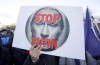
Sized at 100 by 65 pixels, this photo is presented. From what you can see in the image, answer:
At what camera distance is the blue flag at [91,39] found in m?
2.19

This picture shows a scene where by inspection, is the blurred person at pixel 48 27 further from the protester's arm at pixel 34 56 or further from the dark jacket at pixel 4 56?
the dark jacket at pixel 4 56

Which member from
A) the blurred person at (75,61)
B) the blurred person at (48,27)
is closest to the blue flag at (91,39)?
the blurred person at (75,61)

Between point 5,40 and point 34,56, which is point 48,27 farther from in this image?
point 5,40

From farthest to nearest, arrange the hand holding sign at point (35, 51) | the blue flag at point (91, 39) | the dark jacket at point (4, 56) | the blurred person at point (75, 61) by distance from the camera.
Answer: the blue flag at point (91, 39) < the dark jacket at point (4, 56) < the blurred person at point (75, 61) < the hand holding sign at point (35, 51)

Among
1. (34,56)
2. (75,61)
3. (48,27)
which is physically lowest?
(75,61)

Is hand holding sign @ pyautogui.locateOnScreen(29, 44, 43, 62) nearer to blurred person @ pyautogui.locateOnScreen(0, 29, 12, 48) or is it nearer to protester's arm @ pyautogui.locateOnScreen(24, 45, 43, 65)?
protester's arm @ pyautogui.locateOnScreen(24, 45, 43, 65)

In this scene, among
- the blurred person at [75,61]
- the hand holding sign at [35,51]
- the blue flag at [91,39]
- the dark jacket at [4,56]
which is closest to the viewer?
the hand holding sign at [35,51]

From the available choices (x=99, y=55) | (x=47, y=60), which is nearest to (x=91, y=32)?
(x=99, y=55)

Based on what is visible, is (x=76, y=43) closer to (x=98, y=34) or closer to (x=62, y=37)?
(x=62, y=37)

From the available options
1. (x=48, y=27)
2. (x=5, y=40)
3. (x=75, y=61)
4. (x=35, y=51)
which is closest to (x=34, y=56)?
(x=35, y=51)

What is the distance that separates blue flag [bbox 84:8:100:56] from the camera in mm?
2191

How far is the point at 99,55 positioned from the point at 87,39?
0.21 meters

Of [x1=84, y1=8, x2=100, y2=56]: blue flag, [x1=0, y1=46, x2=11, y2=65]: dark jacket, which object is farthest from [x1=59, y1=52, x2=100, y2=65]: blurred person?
[x1=0, y1=46, x2=11, y2=65]: dark jacket

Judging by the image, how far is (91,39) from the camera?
7.36 feet
